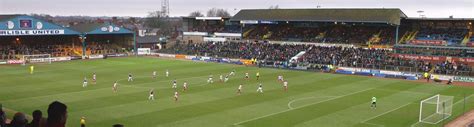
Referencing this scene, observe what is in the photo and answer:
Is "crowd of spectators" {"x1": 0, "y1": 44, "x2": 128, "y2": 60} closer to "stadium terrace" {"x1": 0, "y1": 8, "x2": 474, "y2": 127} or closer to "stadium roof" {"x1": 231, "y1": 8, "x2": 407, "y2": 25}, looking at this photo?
"stadium terrace" {"x1": 0, "y1": 8, "x2": 474, "y2": 127}

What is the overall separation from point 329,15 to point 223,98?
43776 millimetres

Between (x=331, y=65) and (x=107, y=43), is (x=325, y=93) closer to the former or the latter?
(x=331, y=65)

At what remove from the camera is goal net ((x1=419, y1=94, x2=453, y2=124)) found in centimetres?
3016

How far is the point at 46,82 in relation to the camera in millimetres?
46500

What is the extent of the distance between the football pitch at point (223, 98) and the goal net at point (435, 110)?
0.51 metres

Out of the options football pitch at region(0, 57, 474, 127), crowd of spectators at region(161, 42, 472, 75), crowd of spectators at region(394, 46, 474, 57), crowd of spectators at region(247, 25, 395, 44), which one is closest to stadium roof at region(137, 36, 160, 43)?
crowd of spectators at region(161, 42, 472, 75)

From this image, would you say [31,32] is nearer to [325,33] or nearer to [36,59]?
[36,59]

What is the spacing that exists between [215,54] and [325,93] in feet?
127

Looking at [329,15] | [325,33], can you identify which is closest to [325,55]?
[329,15]

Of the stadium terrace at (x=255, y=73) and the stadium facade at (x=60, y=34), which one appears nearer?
the stadium terrace at (x=255, y=73)

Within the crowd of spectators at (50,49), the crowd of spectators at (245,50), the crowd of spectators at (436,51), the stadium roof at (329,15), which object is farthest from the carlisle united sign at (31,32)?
the crowd of spectators at (436,51)

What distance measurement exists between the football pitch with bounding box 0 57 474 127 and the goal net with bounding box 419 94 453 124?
51 centimetres

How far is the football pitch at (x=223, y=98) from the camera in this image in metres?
29.6

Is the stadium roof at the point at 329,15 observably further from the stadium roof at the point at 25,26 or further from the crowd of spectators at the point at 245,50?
the stadium roof at the point at 25,26
